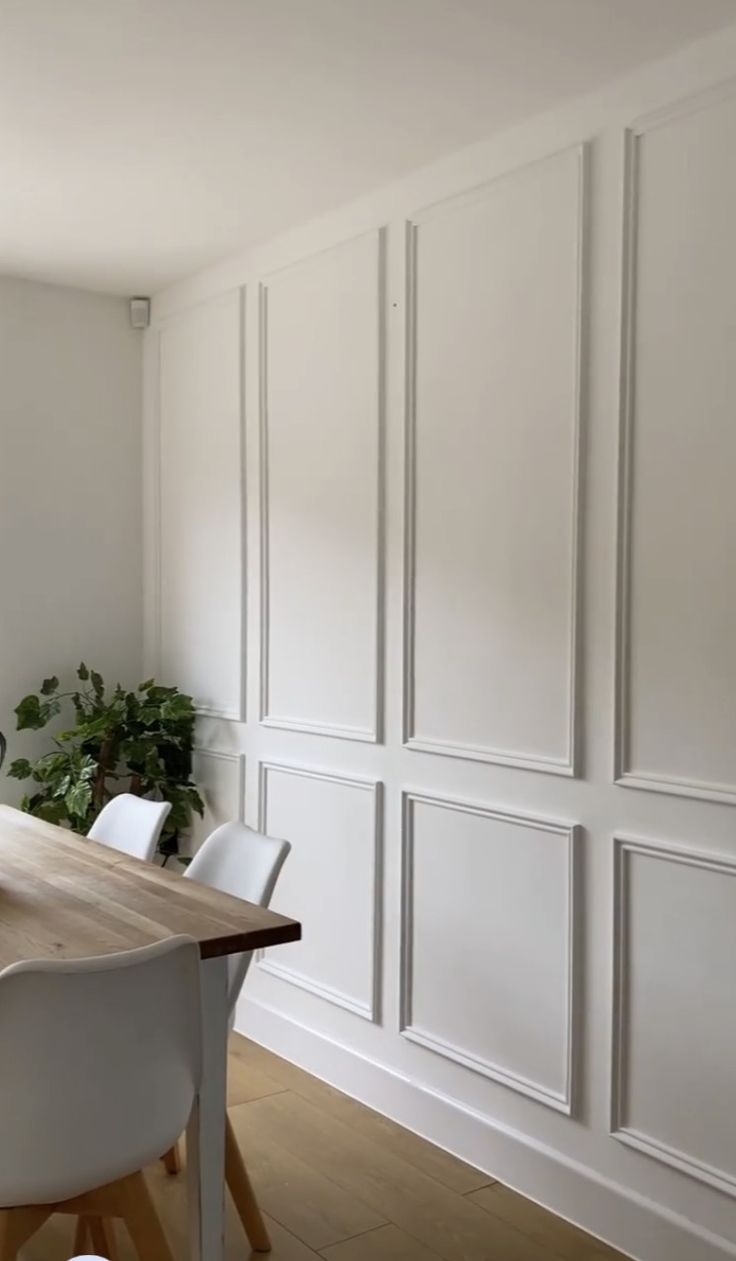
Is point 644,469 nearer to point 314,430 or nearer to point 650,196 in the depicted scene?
point 650,196

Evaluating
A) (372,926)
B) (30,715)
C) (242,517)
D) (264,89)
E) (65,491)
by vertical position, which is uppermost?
(264,89)

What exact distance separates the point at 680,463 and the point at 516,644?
0.64 m

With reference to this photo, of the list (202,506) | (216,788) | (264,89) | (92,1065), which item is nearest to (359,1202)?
(92,1065)

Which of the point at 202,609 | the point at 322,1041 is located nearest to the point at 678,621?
the point at 322,1041

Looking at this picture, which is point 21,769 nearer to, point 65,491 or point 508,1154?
point 65,491

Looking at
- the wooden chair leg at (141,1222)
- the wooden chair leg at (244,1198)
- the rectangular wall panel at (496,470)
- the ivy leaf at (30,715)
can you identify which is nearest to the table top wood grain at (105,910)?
the wooden chair leg at (141,1222)

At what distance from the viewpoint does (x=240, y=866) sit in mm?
2652

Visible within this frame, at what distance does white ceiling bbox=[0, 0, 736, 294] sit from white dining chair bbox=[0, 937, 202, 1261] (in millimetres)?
1834

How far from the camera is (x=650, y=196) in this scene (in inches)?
100

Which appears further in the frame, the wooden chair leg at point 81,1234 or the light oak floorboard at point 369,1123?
the light oak floorboard at point 369,1123

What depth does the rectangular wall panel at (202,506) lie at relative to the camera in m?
4.00

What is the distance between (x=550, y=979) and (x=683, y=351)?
1.49 meters

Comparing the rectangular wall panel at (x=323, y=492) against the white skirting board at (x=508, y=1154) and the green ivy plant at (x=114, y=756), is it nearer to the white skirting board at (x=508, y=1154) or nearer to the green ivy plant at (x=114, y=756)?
the green ivy plant at (x=114, y=756)

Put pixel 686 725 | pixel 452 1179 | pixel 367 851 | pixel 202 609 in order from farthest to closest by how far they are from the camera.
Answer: pixel 202 609
pixel 367 851
pixel 452 1179
pixel 686 725
